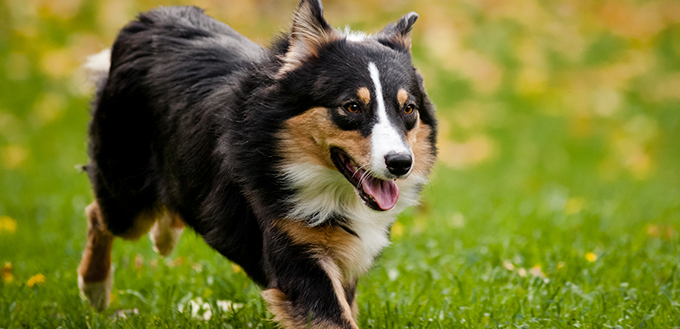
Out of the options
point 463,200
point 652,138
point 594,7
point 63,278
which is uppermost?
point 594,7

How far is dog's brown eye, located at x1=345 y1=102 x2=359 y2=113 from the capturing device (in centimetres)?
337

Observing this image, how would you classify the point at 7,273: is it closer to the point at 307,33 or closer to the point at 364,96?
the point at 307,33

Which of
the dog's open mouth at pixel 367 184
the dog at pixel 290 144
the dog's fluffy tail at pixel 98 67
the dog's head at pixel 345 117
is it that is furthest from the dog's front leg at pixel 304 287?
the dog's fluffy tail at pixel 98 67

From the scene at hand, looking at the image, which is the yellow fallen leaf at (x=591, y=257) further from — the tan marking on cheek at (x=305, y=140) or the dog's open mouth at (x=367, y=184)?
the tan marking on cheek at (x=305, y=140)

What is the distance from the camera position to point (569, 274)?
4.62 metres

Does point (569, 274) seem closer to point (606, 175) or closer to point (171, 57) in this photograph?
point (171, 57)

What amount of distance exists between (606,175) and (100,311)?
8.16m

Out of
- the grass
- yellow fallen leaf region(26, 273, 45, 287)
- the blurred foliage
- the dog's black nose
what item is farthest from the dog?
the blurred foliage

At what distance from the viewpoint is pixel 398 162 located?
3.19 meters

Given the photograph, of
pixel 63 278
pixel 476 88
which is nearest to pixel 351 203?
pixel 63 278

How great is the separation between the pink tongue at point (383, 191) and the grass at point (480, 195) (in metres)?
0.81

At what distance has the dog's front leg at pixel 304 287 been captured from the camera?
3.26 metres

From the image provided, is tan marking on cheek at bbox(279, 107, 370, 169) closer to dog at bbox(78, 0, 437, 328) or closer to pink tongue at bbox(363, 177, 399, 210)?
dog at bbox(78, 0, 437, 328)

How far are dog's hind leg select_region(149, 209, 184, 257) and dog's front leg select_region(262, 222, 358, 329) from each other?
1841mm
